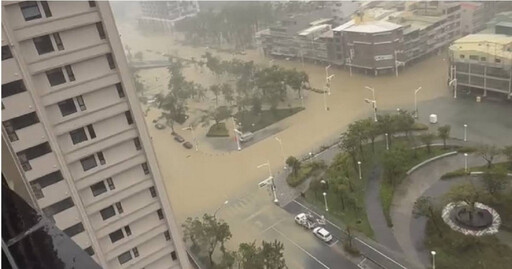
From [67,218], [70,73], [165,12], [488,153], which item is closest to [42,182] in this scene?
[67,218]

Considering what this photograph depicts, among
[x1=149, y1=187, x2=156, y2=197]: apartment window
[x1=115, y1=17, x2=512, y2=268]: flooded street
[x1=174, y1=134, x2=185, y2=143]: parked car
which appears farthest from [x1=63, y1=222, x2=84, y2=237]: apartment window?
[x1=174, y1=134, x2=185, y2=143]: parked car

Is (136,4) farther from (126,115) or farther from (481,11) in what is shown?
(126,115)

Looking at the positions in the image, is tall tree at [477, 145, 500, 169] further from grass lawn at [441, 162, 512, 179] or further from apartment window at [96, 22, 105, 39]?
apartment window at [96, 22, 105, 39]

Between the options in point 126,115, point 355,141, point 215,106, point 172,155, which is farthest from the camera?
point 215,106

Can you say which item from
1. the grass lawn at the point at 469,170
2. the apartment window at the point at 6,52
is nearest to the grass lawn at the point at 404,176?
the grass lawn at the point at 469,170

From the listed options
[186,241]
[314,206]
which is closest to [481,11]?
[314,206]

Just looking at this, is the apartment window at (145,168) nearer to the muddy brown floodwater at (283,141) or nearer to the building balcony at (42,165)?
the building balcony at (42,165)
